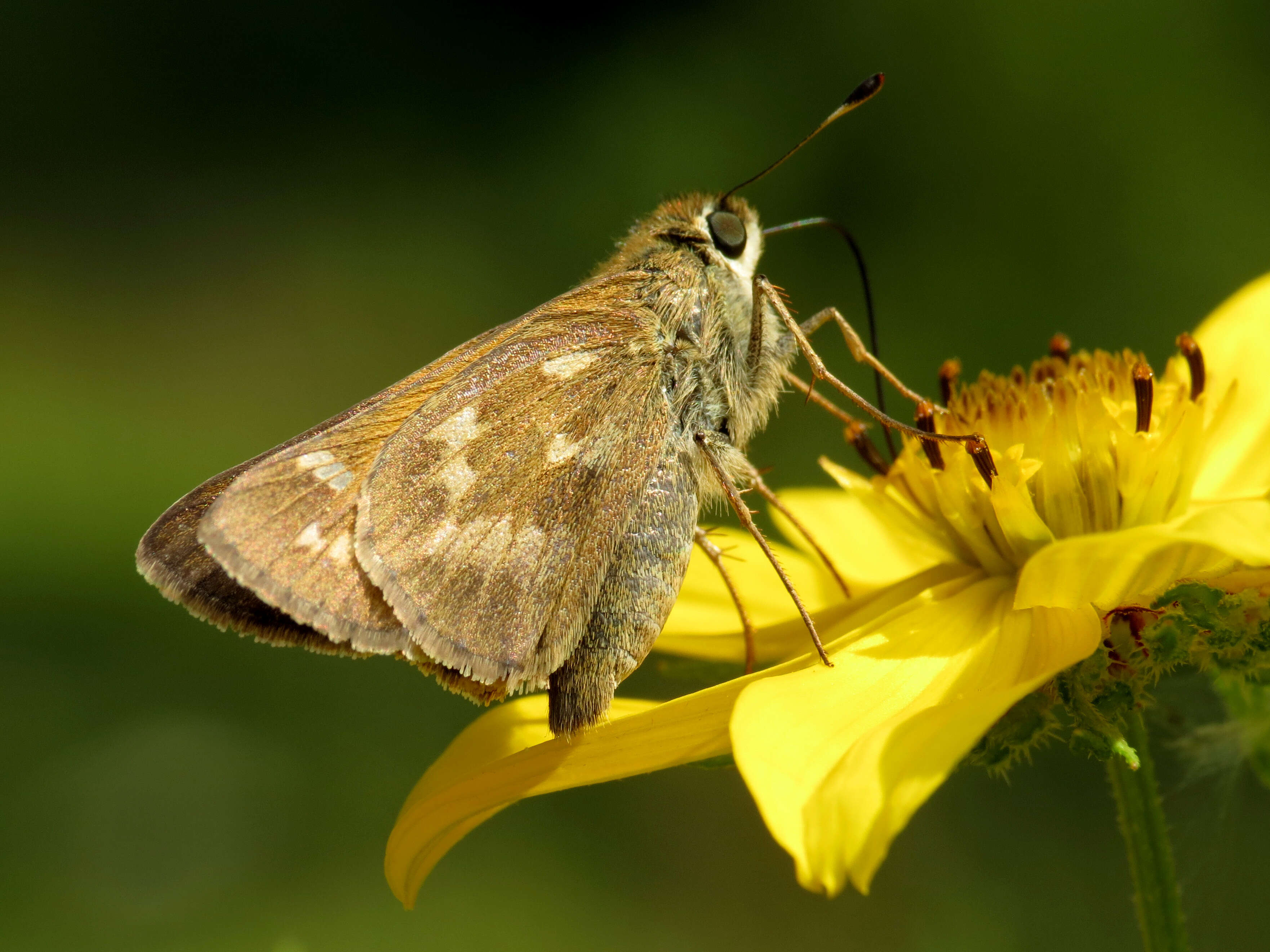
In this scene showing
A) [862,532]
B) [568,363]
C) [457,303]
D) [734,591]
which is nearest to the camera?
[568,363]

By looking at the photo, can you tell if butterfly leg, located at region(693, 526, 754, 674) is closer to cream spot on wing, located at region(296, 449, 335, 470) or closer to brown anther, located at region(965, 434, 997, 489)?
brown anther, located at region(965, 434, 997, 489)

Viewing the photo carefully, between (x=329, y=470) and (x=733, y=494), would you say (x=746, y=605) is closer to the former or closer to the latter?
(x=733, y=494)

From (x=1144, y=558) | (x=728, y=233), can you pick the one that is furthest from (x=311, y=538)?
(x=1144, y=558)

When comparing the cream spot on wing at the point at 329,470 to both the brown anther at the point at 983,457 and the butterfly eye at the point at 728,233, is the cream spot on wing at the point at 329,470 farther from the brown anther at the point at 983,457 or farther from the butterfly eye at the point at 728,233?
the brown anther at the point at 983,457

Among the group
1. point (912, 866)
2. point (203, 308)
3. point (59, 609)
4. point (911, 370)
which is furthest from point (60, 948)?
point (203, 308)

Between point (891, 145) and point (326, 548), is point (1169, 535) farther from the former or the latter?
point (891, 145)

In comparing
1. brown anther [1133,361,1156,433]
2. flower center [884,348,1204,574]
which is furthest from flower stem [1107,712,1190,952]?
brown anther [1133,361,1156,433]

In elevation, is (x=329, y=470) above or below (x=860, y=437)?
above
